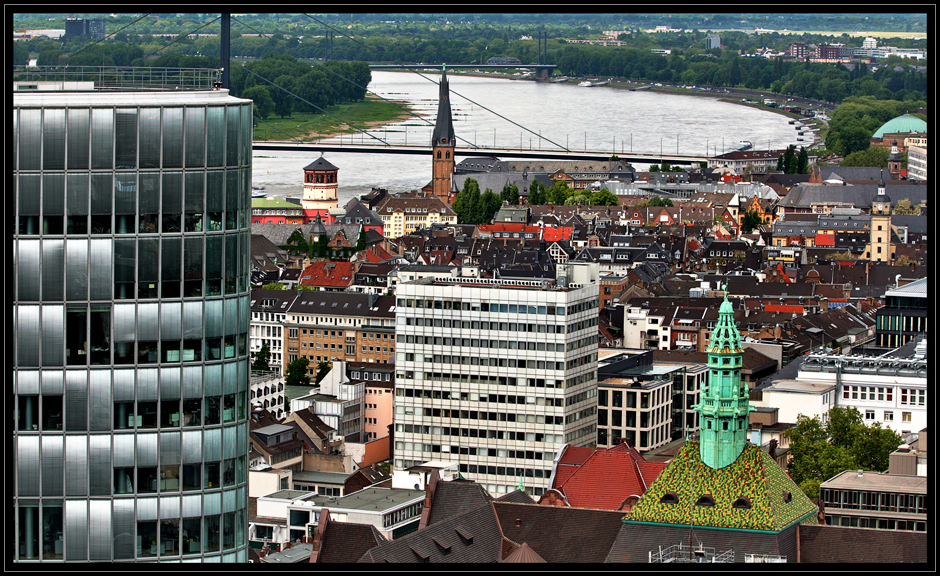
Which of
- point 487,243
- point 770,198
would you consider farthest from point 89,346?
point 770,198

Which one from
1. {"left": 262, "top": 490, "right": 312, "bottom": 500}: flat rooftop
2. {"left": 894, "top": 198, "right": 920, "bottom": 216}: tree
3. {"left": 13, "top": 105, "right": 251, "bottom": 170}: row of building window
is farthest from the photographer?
{"left": 894, "top": 198, "right": 920, "bottom": 216}: tree

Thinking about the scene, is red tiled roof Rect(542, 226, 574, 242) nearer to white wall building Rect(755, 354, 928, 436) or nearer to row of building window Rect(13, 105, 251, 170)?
white wall building Rect(755, 354, 928, 436)

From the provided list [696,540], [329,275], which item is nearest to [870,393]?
[696,540]

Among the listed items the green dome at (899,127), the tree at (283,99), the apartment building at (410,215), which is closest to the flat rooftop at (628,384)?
the apartment building at (410,215)

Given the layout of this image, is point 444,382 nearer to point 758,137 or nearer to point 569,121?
point 758,137

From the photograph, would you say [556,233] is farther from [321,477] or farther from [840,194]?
[321,477]

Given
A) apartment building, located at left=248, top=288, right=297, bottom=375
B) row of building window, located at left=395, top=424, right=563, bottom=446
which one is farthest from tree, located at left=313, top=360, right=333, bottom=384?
row of building window, located at left=395, top=424, right=563, bottom=446

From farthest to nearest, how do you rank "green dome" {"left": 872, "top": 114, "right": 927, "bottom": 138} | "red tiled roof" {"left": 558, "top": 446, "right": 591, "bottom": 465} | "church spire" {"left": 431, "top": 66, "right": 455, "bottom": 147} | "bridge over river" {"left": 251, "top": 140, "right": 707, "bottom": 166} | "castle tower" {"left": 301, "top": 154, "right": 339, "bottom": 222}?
"bridge over river" {"left": 251, "top": 140, "right": 707, "bottom": 166}
"green dome" {"left": 872, "top": 114, "right": 927, "bottom": 138}
"church spire" {"left": 431, "top": 66, "right": 455, "bottom": 147}
"castle tower" {"left": 301, "top": 154, "right": 339, "bottom": 222}
"red tiled roof" {"left": 558, "top": 446, "right": 591, "bottom": 465}
